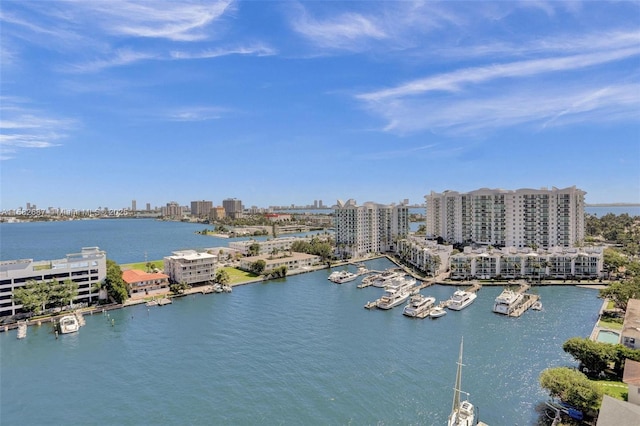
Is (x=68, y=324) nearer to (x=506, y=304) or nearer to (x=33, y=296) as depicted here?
(x=33, y=296)

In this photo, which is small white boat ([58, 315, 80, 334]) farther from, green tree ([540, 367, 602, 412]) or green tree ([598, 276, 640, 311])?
green tree ([598, 276, 640, 311])

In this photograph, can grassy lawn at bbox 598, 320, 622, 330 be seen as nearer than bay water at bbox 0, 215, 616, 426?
No

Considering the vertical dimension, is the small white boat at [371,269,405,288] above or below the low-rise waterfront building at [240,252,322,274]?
below

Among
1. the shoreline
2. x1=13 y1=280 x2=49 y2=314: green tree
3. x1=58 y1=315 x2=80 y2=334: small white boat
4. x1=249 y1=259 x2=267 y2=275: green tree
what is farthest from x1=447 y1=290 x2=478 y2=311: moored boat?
x1=13 y1=280 x2=49 y2=314: green tree

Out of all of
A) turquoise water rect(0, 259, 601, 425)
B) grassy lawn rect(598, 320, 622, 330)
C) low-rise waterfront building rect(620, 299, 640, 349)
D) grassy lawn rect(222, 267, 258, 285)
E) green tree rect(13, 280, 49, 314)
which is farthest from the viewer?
grassy lawn rect(222, 267, 258, 285)

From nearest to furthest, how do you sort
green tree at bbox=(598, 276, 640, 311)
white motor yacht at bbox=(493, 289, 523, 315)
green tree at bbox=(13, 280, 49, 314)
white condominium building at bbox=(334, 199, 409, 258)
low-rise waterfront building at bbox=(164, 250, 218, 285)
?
green tree at bbox=(598, 276, 640, 311), green tree at bbox=(13, 280, 49, 314), white motor yacht at bbox=(493, 289, 523, 315), low-rise waterfront building at bbox=(164, 250, 218, 285), white condominium building at bbox=(334, 199, 409, 258)

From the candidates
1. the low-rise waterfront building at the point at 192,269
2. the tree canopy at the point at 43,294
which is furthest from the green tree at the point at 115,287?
the low-rise waterfront building at the point at 192,269

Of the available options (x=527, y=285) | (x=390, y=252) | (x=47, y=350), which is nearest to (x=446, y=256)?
(x=527, y=285)
